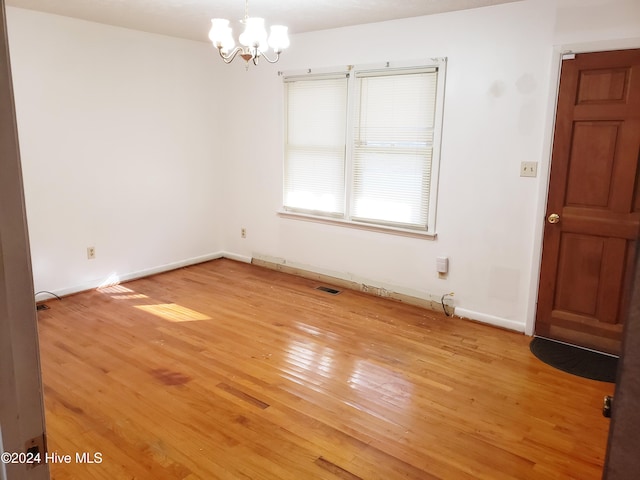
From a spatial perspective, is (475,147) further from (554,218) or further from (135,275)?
(135,275)

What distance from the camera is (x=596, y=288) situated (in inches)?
127

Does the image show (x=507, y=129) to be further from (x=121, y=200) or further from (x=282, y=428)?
(x=121, y=200)

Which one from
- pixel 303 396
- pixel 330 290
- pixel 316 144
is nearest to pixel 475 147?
pixel 316 144

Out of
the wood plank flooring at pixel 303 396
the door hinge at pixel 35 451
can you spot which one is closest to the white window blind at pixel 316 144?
the wood plank flooring at pixel 303 396

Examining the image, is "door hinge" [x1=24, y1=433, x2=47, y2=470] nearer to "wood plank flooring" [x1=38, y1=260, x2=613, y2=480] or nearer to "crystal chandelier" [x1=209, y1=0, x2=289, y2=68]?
"wood plank flooring" [x1=38, y1=260, x2=613, y2=480]

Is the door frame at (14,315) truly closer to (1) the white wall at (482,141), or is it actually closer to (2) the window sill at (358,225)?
(1) the white wall at (482,141)

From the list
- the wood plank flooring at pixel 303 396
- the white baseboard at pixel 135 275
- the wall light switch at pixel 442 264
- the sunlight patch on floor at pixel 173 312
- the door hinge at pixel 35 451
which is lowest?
the wood plank flooring at pixel 303 396

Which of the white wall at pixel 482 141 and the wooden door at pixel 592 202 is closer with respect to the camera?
the wooden door at pixel 592 202

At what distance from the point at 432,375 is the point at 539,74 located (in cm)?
221

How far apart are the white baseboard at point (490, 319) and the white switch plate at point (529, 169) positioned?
44.6 inches

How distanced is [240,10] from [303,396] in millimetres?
2902

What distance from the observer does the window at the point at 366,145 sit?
12.7ft

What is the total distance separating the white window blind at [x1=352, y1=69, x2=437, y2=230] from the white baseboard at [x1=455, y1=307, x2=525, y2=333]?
2.58ft


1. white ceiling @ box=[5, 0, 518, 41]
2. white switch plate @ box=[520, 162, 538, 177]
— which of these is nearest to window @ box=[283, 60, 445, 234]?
white ceiling @ box=[5, 0, 518, 41]
